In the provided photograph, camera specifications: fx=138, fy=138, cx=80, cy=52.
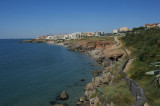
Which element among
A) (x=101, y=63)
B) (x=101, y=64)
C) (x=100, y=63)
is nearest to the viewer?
(x=101, y=64)

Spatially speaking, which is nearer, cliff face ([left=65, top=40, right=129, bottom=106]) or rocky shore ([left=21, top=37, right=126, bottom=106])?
rocky shore ([left=21, top=37, right=126, bottom=106])

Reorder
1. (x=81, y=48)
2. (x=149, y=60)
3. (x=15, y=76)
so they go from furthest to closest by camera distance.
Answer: (x=81, y=48) < (x=15, y=76) < (x=149, y=60)

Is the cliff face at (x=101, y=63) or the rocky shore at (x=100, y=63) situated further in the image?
the cliff face at (x=101, y=63)

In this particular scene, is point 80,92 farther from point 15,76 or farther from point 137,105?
point 15,76

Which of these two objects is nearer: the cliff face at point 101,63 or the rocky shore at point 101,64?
the rocky shore at point 101,64

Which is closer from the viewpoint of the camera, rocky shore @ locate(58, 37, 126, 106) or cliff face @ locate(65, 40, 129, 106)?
rocky shore @ locate(58, 37, 126, 106)

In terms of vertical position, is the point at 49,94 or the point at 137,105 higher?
the point at 137,105

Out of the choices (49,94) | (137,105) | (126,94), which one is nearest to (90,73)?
(49,94)

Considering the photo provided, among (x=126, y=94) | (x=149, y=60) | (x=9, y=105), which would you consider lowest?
(x=9, y=105)

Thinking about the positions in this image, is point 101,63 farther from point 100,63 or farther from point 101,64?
point 101,64

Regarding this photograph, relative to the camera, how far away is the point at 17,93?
64.2ft

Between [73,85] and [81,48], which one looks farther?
[81,48]

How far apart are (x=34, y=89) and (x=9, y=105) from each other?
488 cm

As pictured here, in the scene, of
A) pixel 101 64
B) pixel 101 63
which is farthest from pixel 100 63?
pixel 101 64
